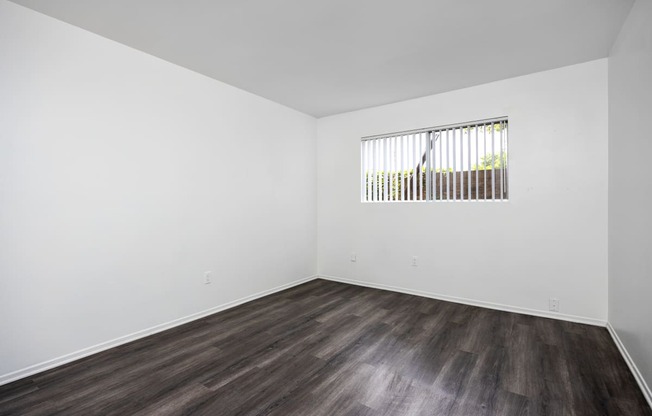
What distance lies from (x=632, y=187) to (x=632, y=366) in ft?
4.05

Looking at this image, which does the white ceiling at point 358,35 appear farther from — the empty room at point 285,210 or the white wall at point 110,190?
the white wall at point 110,190

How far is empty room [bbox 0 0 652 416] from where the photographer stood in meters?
1.98

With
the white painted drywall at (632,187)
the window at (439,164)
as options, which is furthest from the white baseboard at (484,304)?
the window at (439,164)

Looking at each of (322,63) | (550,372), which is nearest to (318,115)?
(322,63)

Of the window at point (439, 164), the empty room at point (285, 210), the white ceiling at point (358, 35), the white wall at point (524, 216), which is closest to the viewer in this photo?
the empty room at point (285, 210)

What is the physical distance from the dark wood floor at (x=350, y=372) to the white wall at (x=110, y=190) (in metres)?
0.34

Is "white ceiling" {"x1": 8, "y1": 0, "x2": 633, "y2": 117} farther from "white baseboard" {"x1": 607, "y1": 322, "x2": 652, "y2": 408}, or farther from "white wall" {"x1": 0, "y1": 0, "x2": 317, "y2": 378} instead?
"white baseboard" {"x1": 607, "y1": 322, "x2": 652, "y2": 408}

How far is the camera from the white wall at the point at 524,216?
9.48ft

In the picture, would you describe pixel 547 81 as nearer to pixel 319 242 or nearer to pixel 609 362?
pixel 609 362

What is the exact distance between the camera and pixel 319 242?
16.0 feet

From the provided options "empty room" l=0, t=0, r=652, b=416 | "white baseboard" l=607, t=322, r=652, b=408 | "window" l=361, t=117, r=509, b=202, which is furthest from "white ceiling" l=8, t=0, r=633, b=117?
"white baseboard" l=607, t=322, r=652, b=408

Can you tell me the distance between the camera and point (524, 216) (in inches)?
126

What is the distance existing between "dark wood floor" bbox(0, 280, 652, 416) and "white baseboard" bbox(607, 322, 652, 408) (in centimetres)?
4

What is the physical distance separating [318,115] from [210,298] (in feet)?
10.1
